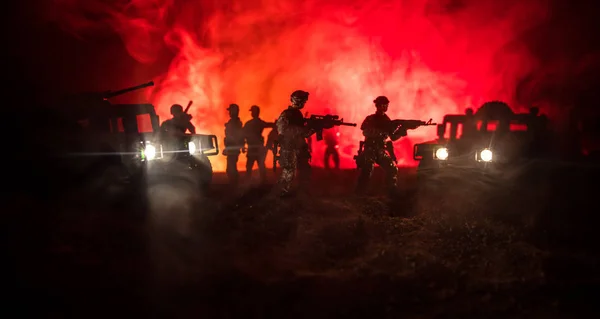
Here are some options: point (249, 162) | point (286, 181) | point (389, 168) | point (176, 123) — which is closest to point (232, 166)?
point (249, 162)

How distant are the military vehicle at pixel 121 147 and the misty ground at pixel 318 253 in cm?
49

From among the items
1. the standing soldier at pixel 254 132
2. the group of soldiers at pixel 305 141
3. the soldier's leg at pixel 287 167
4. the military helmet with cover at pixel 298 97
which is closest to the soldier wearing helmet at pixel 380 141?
the group of soldiers at pixel 305 141

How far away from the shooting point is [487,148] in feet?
25.7

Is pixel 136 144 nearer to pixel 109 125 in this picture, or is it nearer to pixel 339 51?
pixel 109 125

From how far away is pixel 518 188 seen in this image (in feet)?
24.2

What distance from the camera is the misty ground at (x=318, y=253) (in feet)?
13.0

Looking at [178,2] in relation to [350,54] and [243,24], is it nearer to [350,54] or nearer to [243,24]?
[243,24]

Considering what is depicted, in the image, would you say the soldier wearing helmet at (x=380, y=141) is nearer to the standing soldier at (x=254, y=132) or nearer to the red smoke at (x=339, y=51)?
the standing soldier at (x=254, y=132)

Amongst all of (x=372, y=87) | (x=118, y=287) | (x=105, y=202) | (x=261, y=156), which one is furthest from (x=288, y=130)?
(x=372, y=87)

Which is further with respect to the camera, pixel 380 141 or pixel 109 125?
pixel 380 141

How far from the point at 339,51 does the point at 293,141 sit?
331 inches

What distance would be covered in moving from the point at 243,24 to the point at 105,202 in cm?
1009

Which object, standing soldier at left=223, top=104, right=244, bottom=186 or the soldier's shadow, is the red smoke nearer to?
standing soldier at left=223, top=104, right=244, bottom=186

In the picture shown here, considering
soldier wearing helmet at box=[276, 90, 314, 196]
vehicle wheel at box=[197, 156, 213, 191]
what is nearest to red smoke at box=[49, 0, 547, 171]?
vehicle wheel at box=[197, 156, 213, 191]
